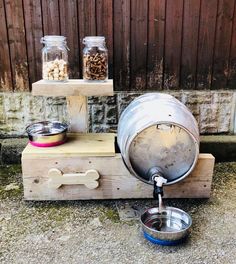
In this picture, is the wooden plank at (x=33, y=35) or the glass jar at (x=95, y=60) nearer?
the glass jar at (x=95, y=60)

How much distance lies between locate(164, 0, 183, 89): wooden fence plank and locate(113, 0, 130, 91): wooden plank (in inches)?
13.9

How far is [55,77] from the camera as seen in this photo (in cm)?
257

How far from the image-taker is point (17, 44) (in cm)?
308

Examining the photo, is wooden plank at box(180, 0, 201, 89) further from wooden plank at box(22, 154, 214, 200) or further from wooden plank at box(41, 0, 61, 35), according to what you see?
wooden plank at box(41, 0, 61, 35)

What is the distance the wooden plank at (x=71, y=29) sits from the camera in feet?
9.82

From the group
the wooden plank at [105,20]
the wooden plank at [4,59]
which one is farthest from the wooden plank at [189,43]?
the wooden plank at [4,59]

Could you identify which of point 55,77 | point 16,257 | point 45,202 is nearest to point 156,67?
point 55,77

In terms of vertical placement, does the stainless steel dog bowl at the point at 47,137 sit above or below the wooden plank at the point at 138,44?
below

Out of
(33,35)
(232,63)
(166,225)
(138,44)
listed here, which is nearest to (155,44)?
(138,44)

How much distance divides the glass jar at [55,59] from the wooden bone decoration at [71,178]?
70cm

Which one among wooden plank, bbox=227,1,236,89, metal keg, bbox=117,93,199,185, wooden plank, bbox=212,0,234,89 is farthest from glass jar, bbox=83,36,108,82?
wooden plank, bbox=227,1,236,89

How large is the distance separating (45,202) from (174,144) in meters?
1.07

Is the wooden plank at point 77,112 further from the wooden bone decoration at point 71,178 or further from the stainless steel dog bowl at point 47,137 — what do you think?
the wooden bone decoration at point 71,178

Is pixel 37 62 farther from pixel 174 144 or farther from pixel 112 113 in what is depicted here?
pixel 174 144
